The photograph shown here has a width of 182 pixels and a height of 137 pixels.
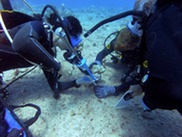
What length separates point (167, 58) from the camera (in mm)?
892

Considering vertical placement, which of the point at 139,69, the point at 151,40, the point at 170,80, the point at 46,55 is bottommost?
the point at 139,69

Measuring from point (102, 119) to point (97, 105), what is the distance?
1.20 ft

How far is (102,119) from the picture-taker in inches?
78.7

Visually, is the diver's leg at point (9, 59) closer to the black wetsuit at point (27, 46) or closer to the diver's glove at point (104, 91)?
the black wetsuit at point (27, 46)

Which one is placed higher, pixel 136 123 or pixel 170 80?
pixel 170 80

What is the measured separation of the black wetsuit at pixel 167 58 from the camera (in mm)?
846

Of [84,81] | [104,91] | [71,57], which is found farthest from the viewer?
[84,81]

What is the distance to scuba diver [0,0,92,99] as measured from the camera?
153 cm

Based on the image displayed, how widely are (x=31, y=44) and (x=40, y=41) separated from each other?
12.9 inches

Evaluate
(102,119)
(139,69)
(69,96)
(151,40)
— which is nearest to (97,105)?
(102,119)

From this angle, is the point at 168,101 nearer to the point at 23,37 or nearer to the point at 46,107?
the point at 23,37

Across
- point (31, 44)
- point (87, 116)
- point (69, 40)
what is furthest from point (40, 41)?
point (87, 116)

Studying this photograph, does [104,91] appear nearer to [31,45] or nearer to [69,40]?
[69,40]

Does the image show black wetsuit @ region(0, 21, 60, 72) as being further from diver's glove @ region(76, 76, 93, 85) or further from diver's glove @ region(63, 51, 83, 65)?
diver's glove @ region(76, 76, 93, 85)
